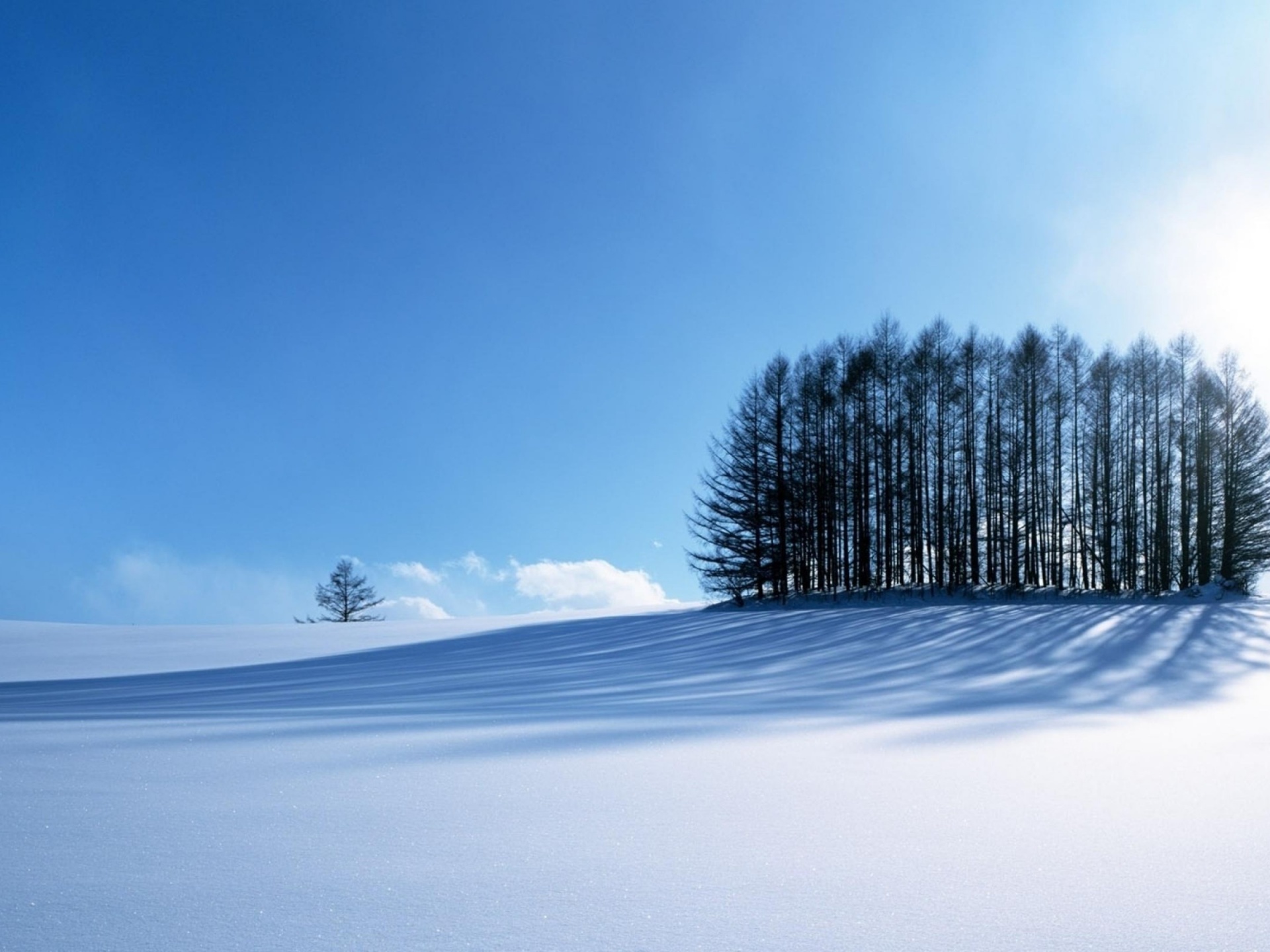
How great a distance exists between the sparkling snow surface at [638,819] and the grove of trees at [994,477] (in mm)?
16083

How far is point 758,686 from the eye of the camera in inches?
204

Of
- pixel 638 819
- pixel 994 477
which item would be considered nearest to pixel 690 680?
pixel 638 819

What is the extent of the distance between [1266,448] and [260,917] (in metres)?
26.1

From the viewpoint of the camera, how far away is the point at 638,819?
1.80m

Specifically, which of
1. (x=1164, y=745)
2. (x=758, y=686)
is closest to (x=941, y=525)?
(x=758, y=686)

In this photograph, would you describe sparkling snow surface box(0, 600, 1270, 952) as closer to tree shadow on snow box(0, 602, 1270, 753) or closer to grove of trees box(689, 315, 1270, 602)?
tree shadow on snow box(0, 602, 1270, 753)

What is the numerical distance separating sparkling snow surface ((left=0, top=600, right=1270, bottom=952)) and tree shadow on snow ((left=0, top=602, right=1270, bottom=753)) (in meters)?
0.06

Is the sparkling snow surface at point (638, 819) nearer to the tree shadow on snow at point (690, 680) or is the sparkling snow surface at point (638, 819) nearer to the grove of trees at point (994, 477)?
the tree shadow on snow at point (690, 680)

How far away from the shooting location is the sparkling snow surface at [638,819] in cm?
118

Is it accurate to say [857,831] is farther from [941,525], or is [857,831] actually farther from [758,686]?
[941,525]

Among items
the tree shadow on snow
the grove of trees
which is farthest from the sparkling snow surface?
the grove of trees

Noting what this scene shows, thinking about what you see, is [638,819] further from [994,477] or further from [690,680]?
[994,477]

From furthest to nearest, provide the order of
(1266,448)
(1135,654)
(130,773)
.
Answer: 1. (1266,448)
2. (1135,654)
3. (130,773)

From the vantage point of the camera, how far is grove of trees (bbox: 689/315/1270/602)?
2000 centimetres
